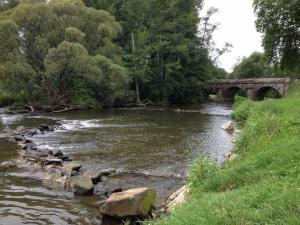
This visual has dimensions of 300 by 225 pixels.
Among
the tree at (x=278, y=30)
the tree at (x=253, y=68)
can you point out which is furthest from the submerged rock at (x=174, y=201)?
→ the tree at (x=253, y=68)

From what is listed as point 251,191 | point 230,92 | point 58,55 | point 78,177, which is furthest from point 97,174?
point 230,92

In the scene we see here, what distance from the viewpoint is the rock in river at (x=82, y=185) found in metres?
12.0

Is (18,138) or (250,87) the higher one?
(250,87)

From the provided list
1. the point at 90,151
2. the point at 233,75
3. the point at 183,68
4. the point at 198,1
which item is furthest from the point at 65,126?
the point at 233,75

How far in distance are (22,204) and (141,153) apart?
857 cm

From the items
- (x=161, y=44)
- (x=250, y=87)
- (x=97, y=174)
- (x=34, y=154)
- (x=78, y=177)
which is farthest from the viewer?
(x=250, y=87)

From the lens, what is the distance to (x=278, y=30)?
128ft

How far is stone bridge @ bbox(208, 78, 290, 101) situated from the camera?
64.4 m

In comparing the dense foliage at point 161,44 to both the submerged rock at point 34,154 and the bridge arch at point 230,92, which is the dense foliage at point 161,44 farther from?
the submerged rock at point 34,154

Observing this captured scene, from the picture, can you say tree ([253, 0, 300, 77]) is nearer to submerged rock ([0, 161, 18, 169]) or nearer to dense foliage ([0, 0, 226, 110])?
dense foliage ([0, 0, 226, 110])

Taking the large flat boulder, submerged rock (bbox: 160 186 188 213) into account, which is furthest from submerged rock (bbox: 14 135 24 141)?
the large flat boulder

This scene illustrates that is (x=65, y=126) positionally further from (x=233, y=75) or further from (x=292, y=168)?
(x=233, y=75)

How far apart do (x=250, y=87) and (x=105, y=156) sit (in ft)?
193

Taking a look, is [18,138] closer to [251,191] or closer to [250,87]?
[251,191]
